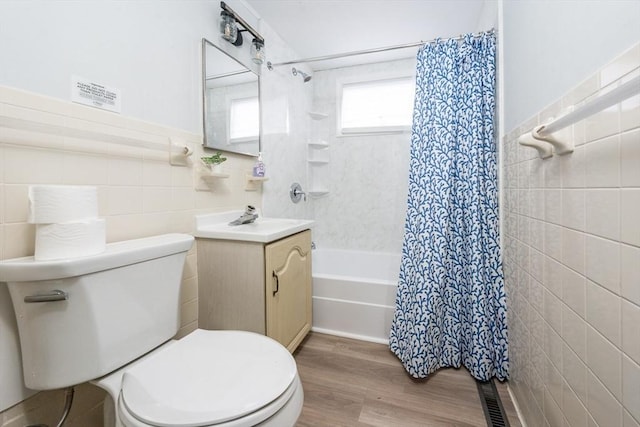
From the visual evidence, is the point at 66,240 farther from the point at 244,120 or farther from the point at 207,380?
the point at 244,120

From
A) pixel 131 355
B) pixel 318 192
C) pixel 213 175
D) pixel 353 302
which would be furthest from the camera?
pixel 318 192

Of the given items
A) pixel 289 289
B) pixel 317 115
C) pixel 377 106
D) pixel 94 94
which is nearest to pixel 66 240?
pixel 94 94

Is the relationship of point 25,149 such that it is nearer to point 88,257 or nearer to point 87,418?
point 88,257

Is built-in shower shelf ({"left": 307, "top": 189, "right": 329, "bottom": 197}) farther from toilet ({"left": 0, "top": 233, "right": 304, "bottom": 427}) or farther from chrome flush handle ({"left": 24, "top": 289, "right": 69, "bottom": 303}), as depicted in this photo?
chrome flush handle ({"left": 24, "top": 289, "right": 69, "bottom": 303})

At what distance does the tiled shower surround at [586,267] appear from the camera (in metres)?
0.59

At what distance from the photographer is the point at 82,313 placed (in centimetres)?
81

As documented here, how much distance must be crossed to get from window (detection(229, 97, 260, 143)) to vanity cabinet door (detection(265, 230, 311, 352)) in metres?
0.75

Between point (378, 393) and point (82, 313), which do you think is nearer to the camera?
point (82, 313)

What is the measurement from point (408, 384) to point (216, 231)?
1.32 meters

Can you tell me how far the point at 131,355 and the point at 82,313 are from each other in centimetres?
23

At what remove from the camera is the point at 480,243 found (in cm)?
159

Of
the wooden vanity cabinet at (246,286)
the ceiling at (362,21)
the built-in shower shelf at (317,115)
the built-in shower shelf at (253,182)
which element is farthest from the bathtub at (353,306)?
the ceiling at (362,21)

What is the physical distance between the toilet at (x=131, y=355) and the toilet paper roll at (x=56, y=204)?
0.13 metres

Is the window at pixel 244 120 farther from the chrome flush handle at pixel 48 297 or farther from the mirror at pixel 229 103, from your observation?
the chrome flush handle at pixel 48 297
